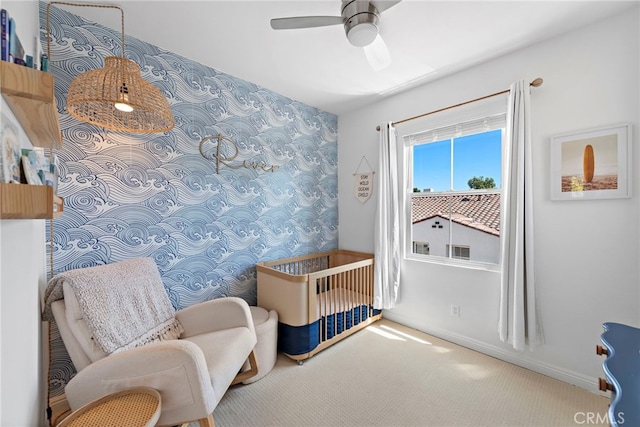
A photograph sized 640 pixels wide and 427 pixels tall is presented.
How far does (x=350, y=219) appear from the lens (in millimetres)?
3344

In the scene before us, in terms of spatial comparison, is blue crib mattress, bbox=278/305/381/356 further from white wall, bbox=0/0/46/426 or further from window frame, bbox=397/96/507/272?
white wall, bbox=0/0/46/426

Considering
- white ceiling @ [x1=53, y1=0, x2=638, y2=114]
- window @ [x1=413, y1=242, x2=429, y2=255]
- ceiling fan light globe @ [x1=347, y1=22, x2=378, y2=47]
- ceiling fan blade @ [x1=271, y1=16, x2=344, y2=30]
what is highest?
white ceiling @ [x1=53, y1=0, x2=638, y2=114]

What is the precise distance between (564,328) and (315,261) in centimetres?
229

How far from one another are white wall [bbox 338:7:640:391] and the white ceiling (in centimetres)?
16

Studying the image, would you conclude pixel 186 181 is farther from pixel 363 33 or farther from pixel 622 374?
pixel 622 374

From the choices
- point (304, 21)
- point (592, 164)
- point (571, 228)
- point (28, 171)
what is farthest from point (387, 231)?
point (28, 171)

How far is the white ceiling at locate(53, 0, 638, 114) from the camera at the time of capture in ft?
5.30

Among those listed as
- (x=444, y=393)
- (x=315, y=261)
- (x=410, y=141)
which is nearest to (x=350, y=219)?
(x=315, y=261)

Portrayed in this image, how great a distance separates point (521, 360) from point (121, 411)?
8.80ft

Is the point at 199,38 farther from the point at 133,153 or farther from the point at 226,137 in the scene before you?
the point at 133,153

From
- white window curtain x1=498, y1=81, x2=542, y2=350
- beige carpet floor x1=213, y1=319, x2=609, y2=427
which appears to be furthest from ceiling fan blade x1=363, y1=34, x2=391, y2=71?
beige carpet floor x1=213, y1=319, x2=609, y2=427

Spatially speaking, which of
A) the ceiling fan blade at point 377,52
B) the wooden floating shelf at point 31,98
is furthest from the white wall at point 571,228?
the wooden floating shelf at point 31,98

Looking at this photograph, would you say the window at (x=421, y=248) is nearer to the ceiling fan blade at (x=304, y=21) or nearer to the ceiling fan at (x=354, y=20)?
the ceiling fan at (x=354, y=20)

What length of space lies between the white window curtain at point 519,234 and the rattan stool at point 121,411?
7.70ft
